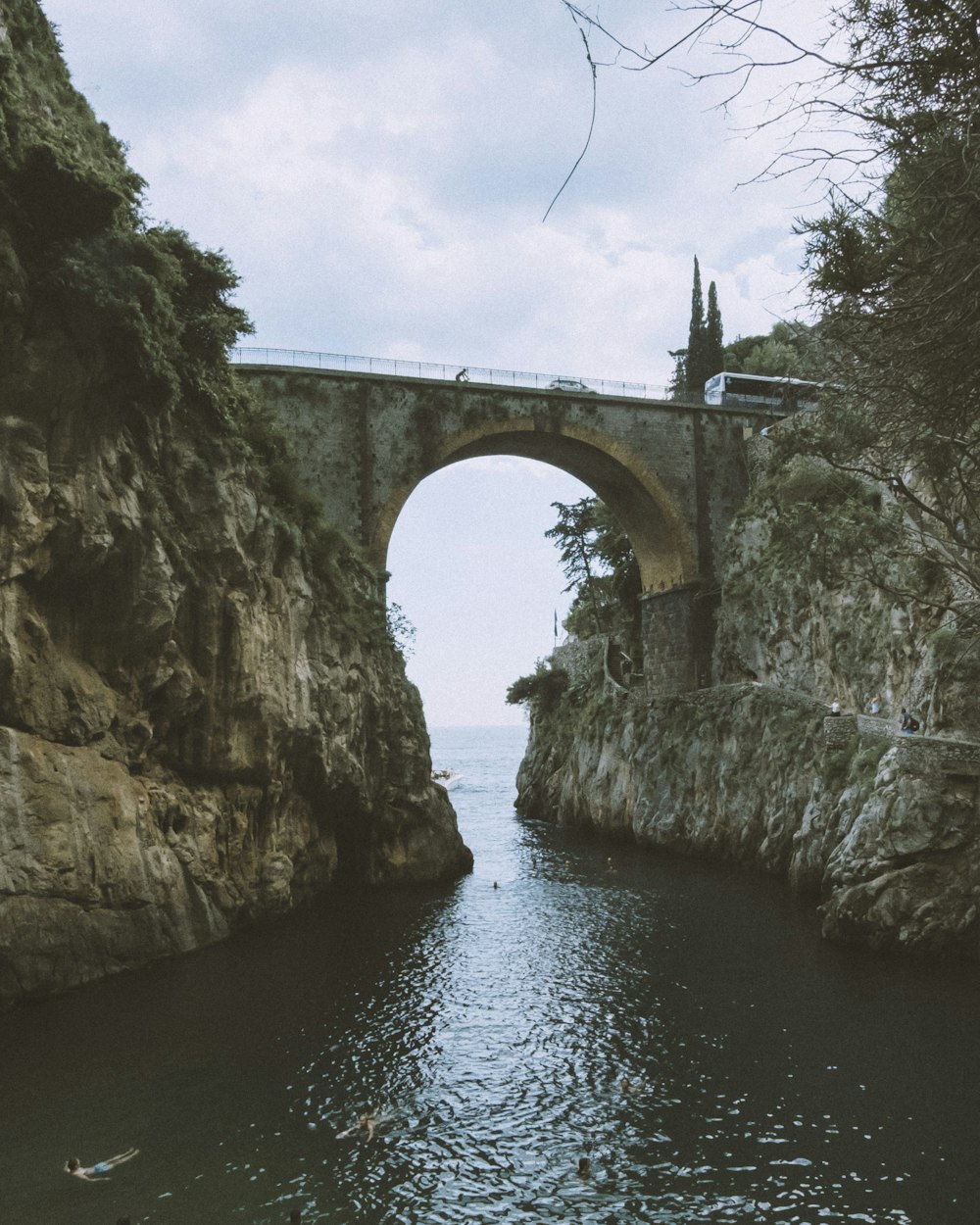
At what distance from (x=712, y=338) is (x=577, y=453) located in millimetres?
18966

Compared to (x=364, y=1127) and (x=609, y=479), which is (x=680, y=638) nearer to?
(x=609, y=479)

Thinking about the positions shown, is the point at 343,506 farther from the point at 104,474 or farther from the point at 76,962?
the point at 76,962

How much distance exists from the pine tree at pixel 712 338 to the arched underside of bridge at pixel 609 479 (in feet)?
50.8

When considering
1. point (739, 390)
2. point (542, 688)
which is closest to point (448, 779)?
point (542, 688)

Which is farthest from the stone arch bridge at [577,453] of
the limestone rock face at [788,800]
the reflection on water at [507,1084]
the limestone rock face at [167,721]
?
the reflection on water at [507,1084]

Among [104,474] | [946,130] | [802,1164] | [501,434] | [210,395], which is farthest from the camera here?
[501,434]

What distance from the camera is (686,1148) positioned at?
11430 millimetres

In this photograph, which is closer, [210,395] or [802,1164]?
[802,1164]

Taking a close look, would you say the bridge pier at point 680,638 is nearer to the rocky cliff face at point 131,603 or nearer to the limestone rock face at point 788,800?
the limestone rock face at point 788,800

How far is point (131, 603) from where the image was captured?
18984mm

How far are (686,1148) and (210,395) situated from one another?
17.9 meters

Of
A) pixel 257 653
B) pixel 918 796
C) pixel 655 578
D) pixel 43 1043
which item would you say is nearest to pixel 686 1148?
pixel 43 1043

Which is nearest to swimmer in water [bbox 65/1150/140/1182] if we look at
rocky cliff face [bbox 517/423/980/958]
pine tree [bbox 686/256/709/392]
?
rocky cliff face [bbox 517/423/980/958]

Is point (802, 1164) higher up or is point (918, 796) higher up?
point (918, 796)
